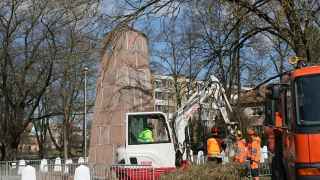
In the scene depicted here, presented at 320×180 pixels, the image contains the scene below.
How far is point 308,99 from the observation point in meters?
11.5

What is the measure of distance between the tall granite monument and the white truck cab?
713cm

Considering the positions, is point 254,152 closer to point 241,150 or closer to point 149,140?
point 241,150

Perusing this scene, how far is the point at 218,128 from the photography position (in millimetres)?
23469

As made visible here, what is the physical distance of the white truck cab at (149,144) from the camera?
20750 mm

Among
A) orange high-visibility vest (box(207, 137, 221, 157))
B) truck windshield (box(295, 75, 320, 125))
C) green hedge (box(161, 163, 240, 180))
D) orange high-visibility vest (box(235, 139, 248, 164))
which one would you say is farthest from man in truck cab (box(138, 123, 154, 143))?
truck windshield (box(295, 75, 320, 125))

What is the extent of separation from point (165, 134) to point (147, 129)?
64 centimetres

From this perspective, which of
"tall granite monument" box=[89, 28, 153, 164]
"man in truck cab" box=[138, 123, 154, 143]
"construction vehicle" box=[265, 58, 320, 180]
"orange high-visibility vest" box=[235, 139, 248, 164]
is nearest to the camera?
"construction vehicle" box=[265, 58, 320, 180]

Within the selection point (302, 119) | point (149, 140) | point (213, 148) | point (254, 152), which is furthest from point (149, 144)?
point (302, 119)

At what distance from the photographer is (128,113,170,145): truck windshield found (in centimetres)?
2106

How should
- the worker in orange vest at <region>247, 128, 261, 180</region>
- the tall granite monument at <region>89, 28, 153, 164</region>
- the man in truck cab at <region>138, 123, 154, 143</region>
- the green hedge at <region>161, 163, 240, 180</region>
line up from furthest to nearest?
1. the tall granite monument at <region>89, 28, 153, 164</region>
2. the man in truck cab at <region>138, 123, 154, 143</region>
3. the worker in orange vest at <region>247, 128, 261, 180</region>
4. the green hedge at <region>161, 163, 240, 180</region>

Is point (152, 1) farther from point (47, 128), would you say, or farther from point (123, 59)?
point (47, 128)

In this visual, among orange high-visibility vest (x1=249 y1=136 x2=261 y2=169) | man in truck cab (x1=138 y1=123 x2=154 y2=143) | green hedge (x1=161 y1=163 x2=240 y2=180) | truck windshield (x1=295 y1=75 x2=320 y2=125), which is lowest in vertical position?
green hedge (x1=161 y1=163 x2=240 y2=180)

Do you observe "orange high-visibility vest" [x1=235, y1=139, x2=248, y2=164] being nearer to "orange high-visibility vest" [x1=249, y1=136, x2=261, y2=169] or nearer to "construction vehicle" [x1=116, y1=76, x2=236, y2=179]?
"orange high-visibility vest" [x1=249, y1=136, x2=261, y2=169]

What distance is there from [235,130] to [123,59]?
29.1ft
